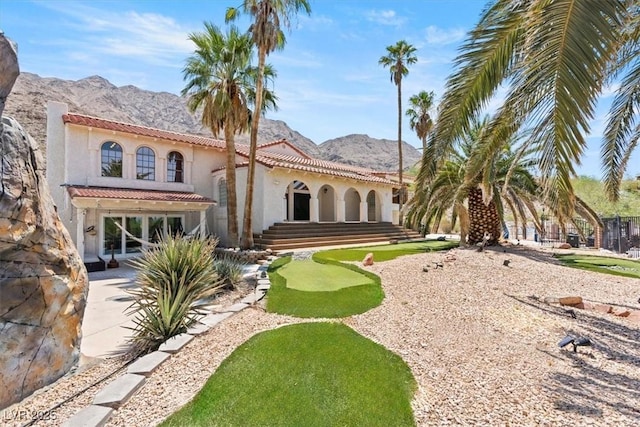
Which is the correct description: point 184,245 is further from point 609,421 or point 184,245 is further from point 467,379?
point 609,421

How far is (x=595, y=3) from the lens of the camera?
13.3 ft

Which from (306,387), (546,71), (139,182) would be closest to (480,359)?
(306,387)

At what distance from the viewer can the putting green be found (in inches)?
401

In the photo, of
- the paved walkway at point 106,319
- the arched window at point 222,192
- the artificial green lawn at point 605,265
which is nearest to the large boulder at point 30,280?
the paved walkway at point 106,319

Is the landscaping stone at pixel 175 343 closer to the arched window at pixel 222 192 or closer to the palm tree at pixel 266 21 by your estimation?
the palm tree at pixel 266 21

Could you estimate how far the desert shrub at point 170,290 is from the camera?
675 centimetres

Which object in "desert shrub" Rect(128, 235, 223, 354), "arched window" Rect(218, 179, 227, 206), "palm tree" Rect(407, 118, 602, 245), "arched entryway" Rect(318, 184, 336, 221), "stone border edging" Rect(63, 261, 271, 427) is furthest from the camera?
"arched entryway" Rect(318, 184, 336, 221)

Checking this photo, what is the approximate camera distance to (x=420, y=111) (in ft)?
116

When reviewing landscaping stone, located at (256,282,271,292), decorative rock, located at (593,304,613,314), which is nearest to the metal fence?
decorative rock, located at (593,304,613,314)

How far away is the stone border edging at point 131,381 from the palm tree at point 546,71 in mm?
6334

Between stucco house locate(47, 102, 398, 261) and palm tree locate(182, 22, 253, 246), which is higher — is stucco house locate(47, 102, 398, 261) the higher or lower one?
the lower one

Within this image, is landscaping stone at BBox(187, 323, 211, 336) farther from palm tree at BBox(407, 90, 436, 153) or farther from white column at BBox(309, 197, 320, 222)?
palm tree at BBox(407, 90, 436, 153)

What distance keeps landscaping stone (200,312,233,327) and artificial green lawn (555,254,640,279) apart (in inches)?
539

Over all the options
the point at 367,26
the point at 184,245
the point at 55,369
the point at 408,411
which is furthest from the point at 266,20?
the point at 408,411
